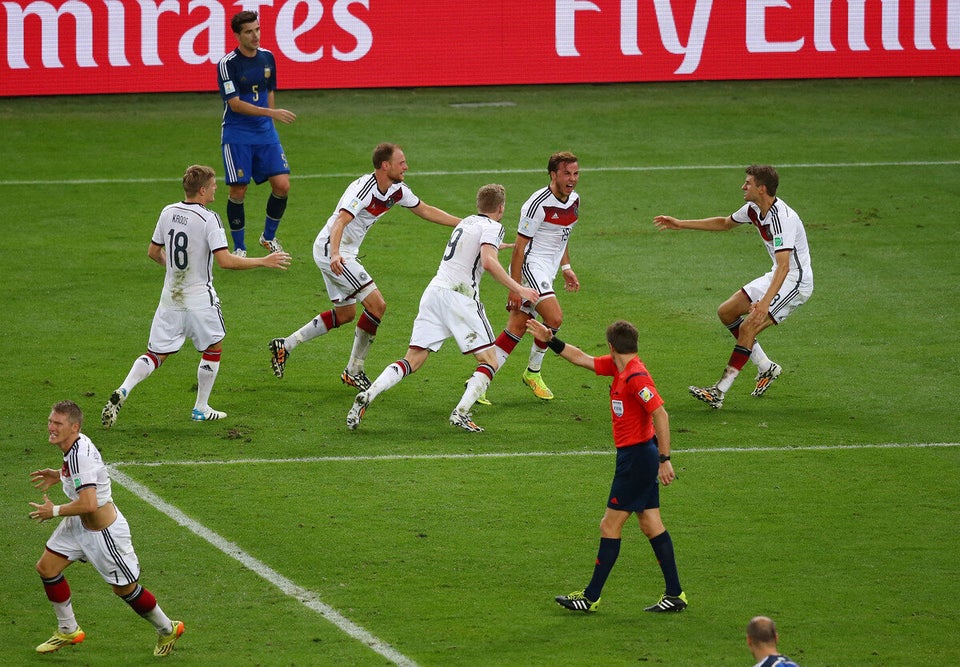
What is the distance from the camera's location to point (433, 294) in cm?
1228

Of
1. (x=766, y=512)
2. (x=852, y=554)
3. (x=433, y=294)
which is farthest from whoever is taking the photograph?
(x=433, y=294)

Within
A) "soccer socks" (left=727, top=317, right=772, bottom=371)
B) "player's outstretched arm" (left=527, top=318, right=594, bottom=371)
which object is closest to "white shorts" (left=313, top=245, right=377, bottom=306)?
"soccer socks" (left=727, top=317, right=772, bottom=371)

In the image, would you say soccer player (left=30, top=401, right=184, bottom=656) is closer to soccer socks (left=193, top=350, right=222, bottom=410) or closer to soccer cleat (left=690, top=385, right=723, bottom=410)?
soccer socks (left=193, top=350, right=222, bottom=410)

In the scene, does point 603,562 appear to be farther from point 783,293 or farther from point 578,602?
point 783,293

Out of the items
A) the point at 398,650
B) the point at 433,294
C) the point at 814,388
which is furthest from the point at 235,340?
the point at 398,650

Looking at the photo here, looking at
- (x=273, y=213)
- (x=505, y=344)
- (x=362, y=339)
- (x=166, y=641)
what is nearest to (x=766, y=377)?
(x=505, y=344)

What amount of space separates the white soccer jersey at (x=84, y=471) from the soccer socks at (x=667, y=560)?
3.24m

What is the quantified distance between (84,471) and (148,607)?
0.85m

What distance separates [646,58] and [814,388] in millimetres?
12701

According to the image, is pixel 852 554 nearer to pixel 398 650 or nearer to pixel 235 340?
pixel 398 650

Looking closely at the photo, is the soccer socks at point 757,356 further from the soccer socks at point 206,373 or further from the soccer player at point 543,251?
the soccer socks at point 206,373

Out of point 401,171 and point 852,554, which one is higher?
point 401,171

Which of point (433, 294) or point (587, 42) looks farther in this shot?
point (587, 42)

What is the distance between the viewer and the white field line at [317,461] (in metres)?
8.45
